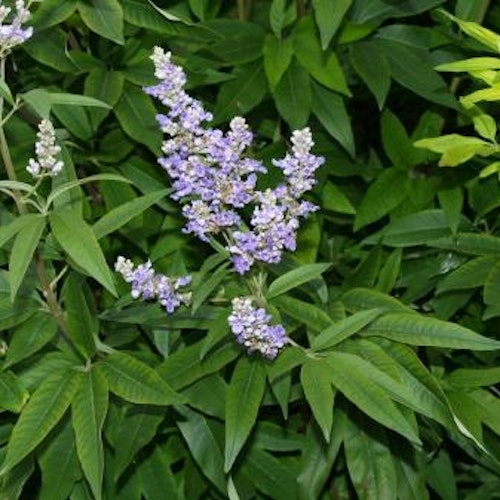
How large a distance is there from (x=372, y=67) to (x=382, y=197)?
30 centimetres

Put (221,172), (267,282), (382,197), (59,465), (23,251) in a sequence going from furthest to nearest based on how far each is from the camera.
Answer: (382,197) → (267,282) → (59,465) → (221,172) → (23,251)

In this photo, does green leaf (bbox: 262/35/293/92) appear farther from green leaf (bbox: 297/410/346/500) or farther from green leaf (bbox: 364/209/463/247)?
green leaf (bbox: 297/410/346/500)

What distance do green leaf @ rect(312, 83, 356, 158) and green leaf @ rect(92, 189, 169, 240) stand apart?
1.88 feet

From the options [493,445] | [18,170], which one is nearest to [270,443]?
[493,445]

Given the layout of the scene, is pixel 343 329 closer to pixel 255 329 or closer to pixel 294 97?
pixel 255 329

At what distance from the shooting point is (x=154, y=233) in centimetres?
235

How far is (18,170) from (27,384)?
0.53m

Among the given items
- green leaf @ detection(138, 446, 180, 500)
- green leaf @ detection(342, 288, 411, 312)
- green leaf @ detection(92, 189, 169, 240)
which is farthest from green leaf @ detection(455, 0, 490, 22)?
green leaf @ detection(138, 446, 180, 500)

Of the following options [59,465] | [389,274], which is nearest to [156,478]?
[59,465]

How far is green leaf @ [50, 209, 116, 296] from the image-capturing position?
161 centimetres

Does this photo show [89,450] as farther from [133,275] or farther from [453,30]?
[453,30]

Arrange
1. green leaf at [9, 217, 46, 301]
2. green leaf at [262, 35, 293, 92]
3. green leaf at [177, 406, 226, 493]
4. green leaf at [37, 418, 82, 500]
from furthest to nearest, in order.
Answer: green leaf at [262, 35, 293, 92], green leaf at [177, 406, 226, 493], green leaf at [37, 418, 82, 500], green leaf at [9, 217, 46, 301]

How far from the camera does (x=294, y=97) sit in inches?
88.0

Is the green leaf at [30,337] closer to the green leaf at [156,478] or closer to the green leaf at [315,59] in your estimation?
the green leaf at [156,478]
